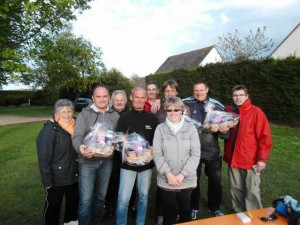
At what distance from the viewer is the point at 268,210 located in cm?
306

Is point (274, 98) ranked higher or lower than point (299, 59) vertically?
lower

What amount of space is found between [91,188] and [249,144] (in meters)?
2.33

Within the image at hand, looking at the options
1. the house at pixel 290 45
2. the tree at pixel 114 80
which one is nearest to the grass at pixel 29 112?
the tree at pixel 114 80

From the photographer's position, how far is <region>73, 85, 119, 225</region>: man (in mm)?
3643

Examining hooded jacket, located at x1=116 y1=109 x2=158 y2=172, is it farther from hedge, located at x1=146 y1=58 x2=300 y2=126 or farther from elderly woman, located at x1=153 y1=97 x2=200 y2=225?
hedge, located at x1=146 y1=58 x2=300 y2=126

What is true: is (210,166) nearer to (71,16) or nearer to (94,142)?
(94,142)

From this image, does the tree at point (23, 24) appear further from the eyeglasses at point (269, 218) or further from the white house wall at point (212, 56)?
the white house wall at point (212, 56)

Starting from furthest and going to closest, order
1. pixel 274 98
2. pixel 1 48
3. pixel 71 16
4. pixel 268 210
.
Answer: pixel 71 16
pixel 1 48
pixel 274 98
pixel 268 210

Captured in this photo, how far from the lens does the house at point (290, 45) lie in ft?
77.3

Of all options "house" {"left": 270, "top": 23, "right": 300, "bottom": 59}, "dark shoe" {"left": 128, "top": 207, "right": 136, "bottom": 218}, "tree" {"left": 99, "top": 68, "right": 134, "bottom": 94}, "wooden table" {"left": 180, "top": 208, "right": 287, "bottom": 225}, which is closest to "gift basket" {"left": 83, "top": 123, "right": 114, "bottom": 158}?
"wooden table" {"left": 180, "top": 208, "right": 287, "bottom": 225}

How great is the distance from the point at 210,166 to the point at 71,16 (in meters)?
16.1

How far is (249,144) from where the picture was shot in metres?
4.17

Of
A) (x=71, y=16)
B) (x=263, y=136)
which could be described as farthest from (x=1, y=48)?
(x=263, y=136)

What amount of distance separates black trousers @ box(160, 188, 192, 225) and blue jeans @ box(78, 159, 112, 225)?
84cm
